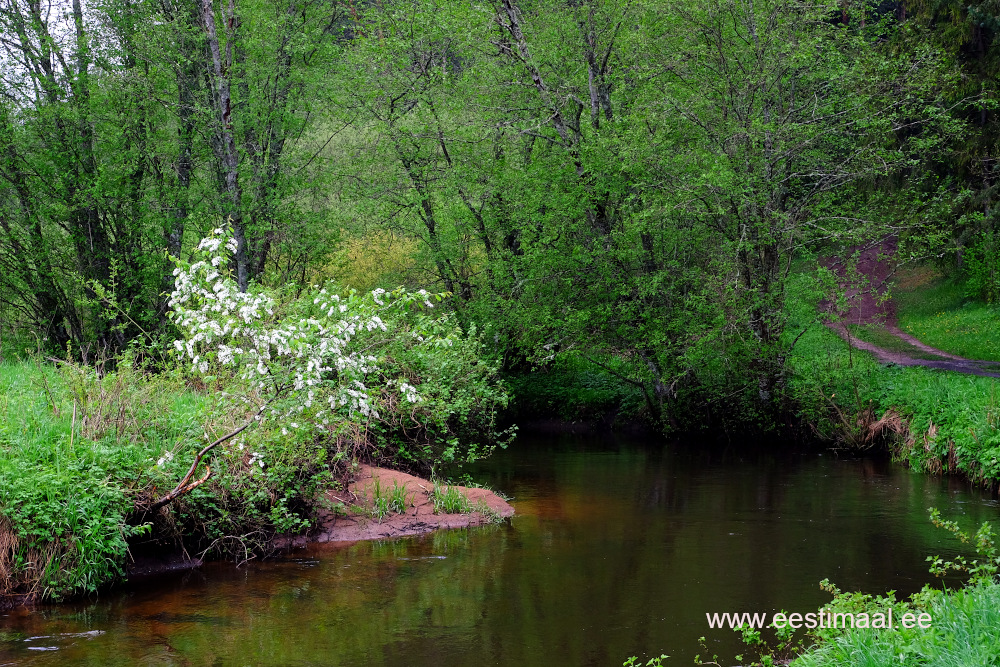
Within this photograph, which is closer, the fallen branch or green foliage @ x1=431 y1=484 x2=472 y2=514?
the fallen branch

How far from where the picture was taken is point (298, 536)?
1081 centimetres

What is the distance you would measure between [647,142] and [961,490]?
944 centimetres

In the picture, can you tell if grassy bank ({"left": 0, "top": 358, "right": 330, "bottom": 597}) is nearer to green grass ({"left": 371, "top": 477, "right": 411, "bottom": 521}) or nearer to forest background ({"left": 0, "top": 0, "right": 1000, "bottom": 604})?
green grass ({"left": 371, "top": 477, "right": 411, "bottom": 521})

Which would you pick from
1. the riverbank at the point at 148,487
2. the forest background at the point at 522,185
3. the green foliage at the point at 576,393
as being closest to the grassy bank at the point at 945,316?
the forest background at the point at 522,185

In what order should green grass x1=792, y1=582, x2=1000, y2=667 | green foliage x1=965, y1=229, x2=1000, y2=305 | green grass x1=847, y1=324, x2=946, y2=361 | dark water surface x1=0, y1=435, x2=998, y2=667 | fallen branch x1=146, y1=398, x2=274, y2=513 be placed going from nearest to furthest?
1. green grass x1=792, y1=582, x2=1000, y2=667
2. dark water surface x1=0, y1=435, x2=998, y2=667
3. fallen branch x1=146, y1=398, x2=274, y2=513
4. green grass x1=847, y1=324, x2=946, y2=361
5. green foliage x1=965, y1=229, x2=1000, y2=305

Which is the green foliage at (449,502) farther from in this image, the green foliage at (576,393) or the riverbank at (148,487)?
the green foliage at (576,393)

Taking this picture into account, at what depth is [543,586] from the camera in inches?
364

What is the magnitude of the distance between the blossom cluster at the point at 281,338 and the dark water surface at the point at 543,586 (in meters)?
2.06

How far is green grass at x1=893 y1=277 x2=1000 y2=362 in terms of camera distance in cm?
2386

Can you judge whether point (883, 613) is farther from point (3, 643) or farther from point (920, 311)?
Result: point (920, 311)

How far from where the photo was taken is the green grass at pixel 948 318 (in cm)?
2386

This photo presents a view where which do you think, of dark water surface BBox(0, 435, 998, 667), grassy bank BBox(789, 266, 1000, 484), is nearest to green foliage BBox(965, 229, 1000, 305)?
grassy bank BBox(789, 266, 1000, 484)

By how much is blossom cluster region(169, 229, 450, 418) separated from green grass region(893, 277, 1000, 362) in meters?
17.7

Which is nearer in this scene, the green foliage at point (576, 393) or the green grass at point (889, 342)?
the green grass at point (889, 342)
